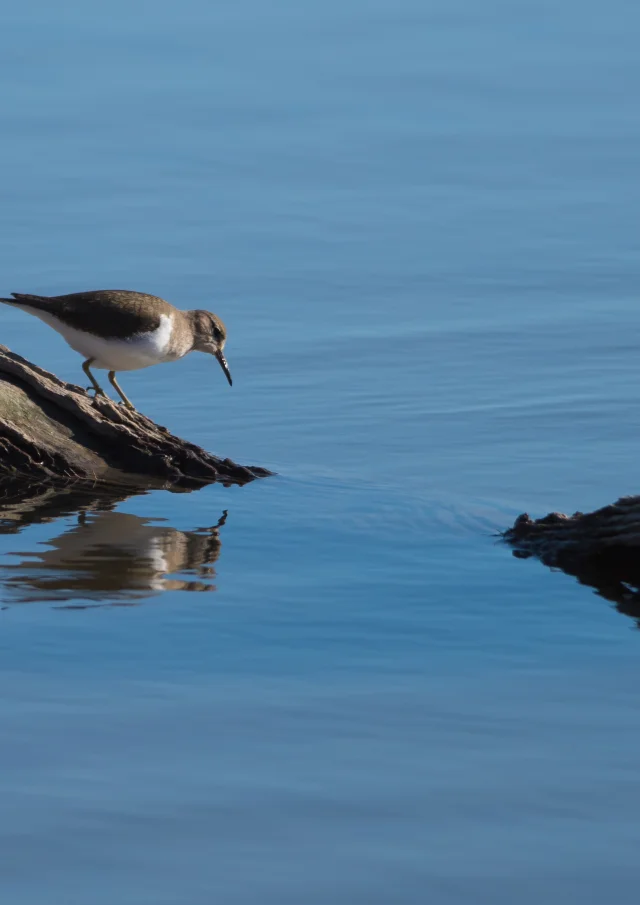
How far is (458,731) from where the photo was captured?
5285mm

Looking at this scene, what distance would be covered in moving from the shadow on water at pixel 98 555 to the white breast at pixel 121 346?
858 millimetres

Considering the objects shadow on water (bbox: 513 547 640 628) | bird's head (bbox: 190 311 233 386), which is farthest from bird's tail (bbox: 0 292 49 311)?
shadow on water (bbox: 513 547 640 628)

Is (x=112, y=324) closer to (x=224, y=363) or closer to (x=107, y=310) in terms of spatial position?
(x=107, y=310)

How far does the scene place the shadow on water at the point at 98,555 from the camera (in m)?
6.56

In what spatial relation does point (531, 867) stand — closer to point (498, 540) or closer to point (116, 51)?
point (498, 540)

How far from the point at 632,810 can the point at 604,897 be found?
460mm

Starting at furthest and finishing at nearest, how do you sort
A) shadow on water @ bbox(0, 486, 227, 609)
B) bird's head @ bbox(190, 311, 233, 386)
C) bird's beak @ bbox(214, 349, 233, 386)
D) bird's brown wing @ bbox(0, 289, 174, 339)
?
bird's beak @ bbox(214, 349, 233, 386) → bird's head @ bbox(190, 311, 233, 386) → bird's brown wing @ bbox(0, 289, 174, 339) → shadow on water @ bbox(0, 486, 227, 609)

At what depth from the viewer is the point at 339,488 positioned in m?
8.16

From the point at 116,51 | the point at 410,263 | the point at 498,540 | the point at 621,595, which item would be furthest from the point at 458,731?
the point at 116,51

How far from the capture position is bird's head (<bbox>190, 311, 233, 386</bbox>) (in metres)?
9.30

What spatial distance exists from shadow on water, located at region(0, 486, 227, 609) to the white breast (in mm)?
858

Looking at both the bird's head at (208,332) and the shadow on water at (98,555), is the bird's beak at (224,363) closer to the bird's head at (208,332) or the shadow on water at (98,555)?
the bird's head at (208,332)

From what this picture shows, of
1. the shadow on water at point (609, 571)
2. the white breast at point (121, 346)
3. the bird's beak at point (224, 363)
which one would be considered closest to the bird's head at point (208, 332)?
the bird's beak at point (224, 363)

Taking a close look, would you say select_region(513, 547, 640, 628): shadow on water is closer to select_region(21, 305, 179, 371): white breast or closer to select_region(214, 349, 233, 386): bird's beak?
select_region(21, 305, 179, 371): white breast
